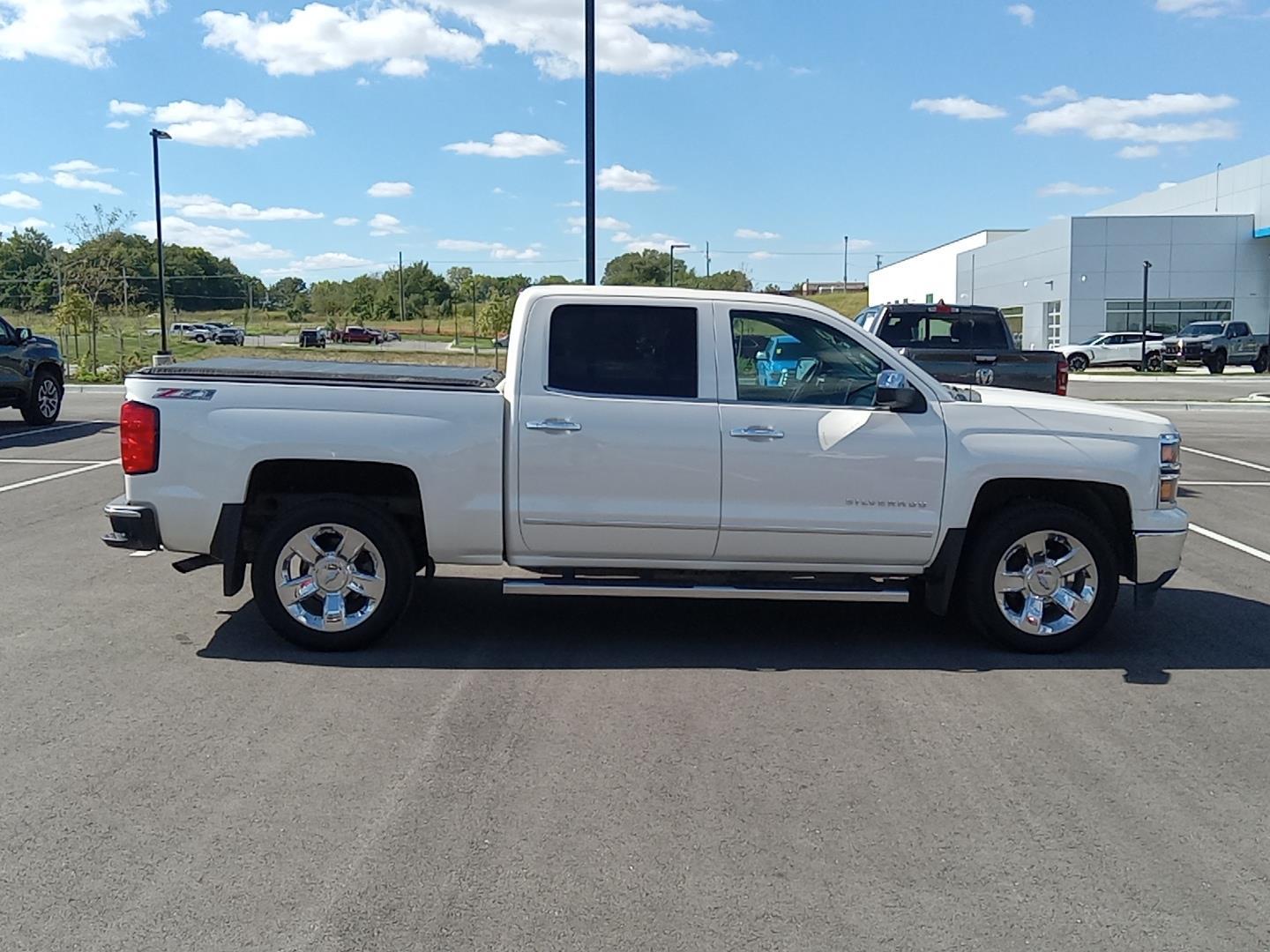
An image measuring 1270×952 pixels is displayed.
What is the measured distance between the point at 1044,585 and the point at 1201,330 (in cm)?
4399

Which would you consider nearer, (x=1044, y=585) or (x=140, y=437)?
(x=140, y=437)

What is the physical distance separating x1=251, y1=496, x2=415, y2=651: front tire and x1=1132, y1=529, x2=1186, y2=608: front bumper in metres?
3.98

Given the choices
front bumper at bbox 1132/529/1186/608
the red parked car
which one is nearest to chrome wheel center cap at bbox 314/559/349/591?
front bumper at bbox 1132/529/1186/608

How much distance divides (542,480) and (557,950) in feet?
10.4

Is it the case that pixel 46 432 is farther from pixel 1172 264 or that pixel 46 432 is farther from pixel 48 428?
pixel 1172 264

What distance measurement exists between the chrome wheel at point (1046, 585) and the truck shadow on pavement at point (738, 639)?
0.22 meters

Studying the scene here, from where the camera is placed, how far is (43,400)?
18.5 metres

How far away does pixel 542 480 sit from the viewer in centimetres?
632

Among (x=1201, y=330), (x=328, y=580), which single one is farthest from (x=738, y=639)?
(x=1201, y=330)

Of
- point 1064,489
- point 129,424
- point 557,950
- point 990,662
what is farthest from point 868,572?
point 129,424

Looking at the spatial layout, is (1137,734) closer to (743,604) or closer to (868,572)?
(868,572)

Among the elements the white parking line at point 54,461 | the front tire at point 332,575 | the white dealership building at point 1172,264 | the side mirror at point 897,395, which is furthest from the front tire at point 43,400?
the white dealership building at point 1172,264

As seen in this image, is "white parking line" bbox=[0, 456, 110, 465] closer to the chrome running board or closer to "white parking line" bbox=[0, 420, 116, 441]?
"white parking line" bbox=[0, 420, 116, 441]

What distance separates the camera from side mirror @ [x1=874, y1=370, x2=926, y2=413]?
629cm
